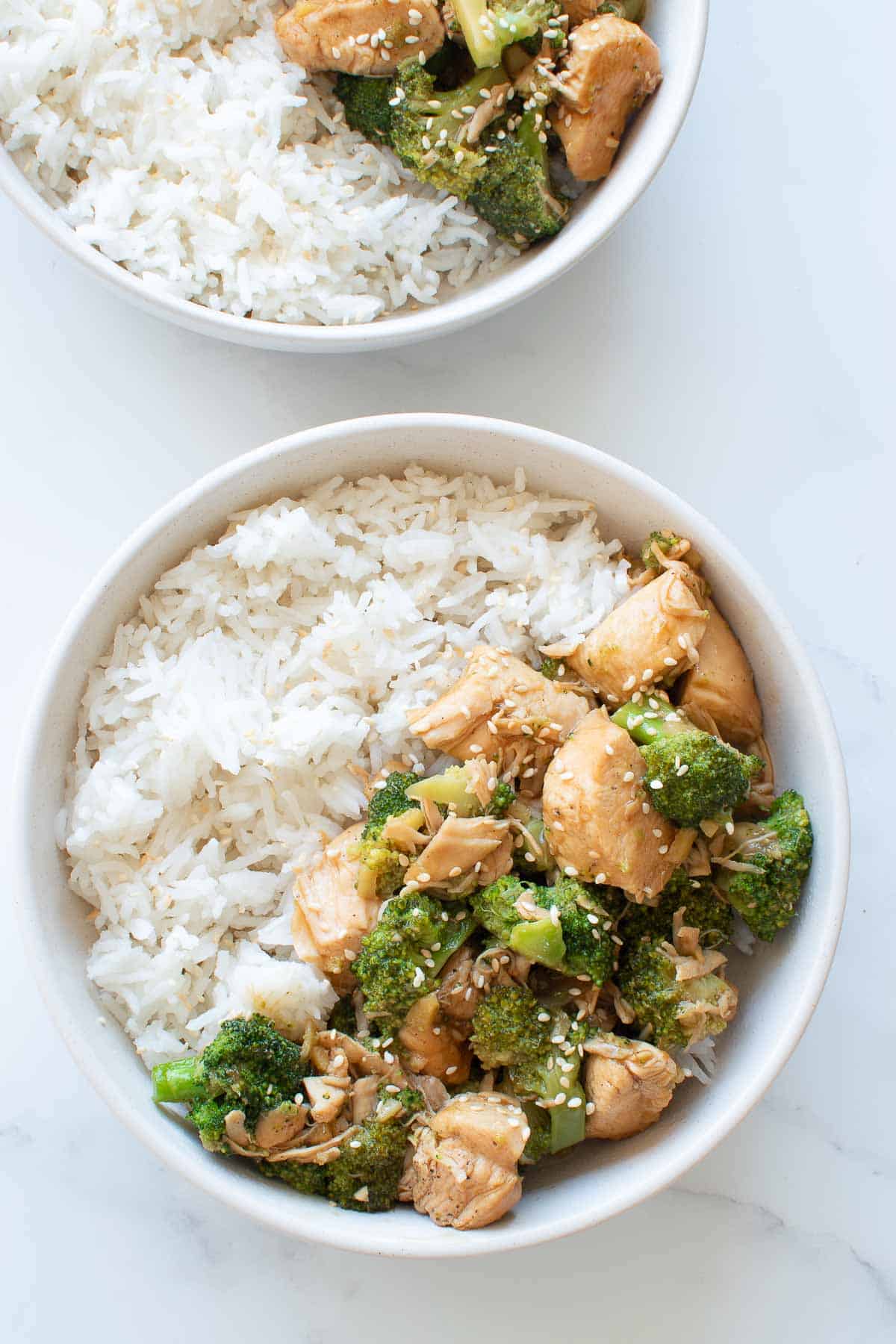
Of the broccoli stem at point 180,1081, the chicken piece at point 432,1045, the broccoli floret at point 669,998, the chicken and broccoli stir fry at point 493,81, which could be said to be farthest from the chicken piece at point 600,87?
the broccoli stem at point 180,1081

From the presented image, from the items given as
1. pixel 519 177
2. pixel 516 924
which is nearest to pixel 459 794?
pixel 516 924

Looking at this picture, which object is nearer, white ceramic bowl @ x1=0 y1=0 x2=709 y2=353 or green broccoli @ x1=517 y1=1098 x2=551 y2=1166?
green broccoli @ x1=517 y1=1098 x2=551 y2=1166

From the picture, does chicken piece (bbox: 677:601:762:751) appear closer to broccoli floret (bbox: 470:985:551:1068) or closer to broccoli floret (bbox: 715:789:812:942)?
broccoli floret (bbox: 715:789:812:942)

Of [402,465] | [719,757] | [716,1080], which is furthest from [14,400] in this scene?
[716,1080]

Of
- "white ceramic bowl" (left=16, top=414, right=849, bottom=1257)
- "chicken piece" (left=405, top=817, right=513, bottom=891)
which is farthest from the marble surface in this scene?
"chicken piece" (left=405, top=817, right=513, bottom=891)

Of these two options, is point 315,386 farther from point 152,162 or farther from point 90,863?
point 90,863

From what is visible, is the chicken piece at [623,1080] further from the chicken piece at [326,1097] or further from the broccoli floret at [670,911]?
the chicken piece at [326,1097]

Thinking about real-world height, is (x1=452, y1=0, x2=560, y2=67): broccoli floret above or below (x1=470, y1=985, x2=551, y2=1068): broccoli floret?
above
